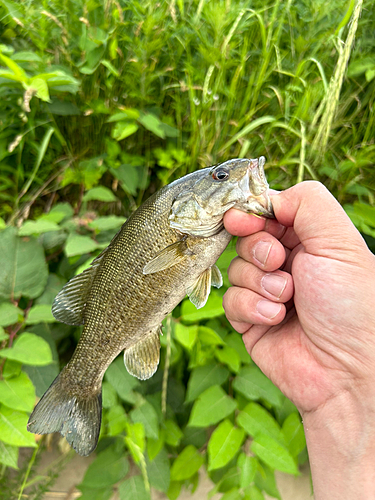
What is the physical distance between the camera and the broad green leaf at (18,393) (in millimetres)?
1299

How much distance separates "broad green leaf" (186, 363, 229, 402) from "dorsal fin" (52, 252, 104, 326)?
63 centimetres

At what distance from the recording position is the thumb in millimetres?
1122

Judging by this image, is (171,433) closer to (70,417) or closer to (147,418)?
(147,418)

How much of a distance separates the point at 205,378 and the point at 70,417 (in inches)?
24.4

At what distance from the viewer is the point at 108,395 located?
1563 mm

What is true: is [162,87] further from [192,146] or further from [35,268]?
[35,268]

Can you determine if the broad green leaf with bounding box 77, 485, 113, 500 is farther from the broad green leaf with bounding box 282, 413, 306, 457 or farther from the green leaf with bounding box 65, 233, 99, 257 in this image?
the green leaf with bounding box 65, 233, 99, 257

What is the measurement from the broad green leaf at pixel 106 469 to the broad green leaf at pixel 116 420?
8.7 inches

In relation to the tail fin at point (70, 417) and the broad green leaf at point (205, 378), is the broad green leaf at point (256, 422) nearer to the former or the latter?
the broad green leaf at point (205, 378)

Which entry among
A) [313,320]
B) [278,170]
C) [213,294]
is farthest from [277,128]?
[313,320]

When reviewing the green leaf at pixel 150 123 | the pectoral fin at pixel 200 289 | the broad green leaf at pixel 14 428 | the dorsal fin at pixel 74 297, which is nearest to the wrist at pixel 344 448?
the pectoral fin at pixel 200 289

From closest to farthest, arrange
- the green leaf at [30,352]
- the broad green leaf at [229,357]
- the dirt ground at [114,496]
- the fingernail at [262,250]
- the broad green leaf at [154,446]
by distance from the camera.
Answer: the fingernail at [262,250] < the green leaf at [30,352] < the broad green leaf at [229,357] < the broad green leaf at [154,446] < the dirt ground at [114,496]

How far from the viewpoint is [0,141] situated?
1.89 metres

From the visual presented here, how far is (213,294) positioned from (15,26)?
6.34 ft
